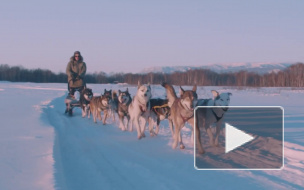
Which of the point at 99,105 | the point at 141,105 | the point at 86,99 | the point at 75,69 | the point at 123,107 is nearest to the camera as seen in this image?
the point at 141,105

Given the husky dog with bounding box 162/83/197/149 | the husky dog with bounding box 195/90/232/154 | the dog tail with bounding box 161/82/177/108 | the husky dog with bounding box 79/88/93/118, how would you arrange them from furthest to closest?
the husky dog with bounding box 79/88/93/118 < the dog tail with bounding box 161/82/177/108 < the husky dog with bounding box 195/90/232/154 < the husky dog with bounding box 162/83/197/149

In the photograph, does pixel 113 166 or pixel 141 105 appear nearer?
pixel 113 166

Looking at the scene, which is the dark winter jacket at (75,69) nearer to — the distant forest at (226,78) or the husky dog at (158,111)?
the husky dog at (158,111)

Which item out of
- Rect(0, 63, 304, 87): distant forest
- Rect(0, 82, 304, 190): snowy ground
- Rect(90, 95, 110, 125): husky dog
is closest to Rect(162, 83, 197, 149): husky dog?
Rect(0, 82, 304, 190): snowy ground

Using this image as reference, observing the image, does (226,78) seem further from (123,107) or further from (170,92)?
(170,92)

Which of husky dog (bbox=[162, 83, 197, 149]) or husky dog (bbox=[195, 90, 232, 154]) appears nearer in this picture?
husky dog (bbox=[162, 83, 197, 149])

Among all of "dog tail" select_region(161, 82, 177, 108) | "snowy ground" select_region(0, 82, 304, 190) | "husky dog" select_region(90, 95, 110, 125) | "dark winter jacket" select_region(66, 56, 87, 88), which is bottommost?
"snowy ground" select_region(0, 82, 304, 190)

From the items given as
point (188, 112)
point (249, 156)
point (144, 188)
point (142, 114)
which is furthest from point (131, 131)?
point (144, 188)

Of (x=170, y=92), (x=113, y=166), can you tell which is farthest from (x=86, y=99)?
(x=113, y=166)

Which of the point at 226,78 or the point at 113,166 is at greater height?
the point at 226,78

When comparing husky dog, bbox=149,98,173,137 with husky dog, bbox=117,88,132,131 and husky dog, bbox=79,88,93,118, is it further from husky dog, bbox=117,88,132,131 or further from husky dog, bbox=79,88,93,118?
Result: husky dog, bbox=79,88,93,118

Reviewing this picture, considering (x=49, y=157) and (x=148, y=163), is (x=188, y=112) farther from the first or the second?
(x=49, y=157)
